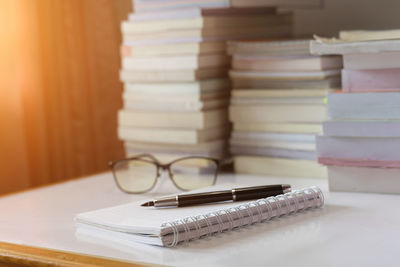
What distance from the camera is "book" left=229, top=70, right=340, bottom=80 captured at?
121 cm

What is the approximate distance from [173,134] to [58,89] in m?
0.48

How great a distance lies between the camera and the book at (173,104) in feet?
4.28

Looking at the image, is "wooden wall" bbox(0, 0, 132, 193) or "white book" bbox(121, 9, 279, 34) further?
"wooden wall" bbox(0, 0, 132, 193)

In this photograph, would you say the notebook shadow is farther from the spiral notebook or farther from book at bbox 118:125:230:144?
Answer: book at bbox 118:125:230:144

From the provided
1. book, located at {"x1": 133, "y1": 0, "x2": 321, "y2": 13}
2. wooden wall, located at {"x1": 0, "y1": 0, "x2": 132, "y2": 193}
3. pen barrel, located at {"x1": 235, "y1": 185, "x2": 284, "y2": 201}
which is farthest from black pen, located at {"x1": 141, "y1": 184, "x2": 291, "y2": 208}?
wooden wall, located at {"x1": 0, "y1": 0, "x2": 132, "y2": 193}

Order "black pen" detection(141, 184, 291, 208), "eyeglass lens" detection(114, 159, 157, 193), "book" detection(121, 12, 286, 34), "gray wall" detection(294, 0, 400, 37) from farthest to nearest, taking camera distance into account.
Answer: "gray wall" detection(294, 0, 400, 37) < "book" detection(121, 12, 286, 34) < "eyeglass lens" detection(114, 159, 157, 193) < "black pen" detection(141, 184, 291, 208)

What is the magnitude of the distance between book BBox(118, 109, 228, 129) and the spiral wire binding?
379 mm

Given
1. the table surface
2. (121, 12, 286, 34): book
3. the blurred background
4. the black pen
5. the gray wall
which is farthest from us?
the blurred background

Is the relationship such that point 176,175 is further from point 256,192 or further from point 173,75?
point 256,192

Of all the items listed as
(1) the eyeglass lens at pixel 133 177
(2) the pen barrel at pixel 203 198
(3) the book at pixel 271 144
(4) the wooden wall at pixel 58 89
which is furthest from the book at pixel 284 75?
(4) the wooden wall at pixel 58 89

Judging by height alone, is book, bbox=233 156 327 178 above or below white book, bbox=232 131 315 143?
below

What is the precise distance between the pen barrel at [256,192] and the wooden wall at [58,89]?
2.60 ft

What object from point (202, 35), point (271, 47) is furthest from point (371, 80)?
point (202, 35)

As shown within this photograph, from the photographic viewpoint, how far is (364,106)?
105 cm
